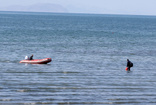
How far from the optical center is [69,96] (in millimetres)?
30391

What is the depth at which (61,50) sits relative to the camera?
65812mm

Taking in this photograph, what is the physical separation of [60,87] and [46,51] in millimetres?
30147

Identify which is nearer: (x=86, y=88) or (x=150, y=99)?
(x=150, y=99)

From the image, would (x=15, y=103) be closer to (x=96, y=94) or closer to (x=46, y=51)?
(x=96, y=94)

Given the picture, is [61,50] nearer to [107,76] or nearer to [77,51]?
[77,51]

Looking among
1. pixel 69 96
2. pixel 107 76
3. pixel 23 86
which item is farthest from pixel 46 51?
pixel 69 96

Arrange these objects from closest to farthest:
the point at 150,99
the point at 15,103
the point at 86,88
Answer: the point at 15,103 → the point at 150,99 → the point at 86,88

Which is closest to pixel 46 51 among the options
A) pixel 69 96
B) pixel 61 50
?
pixel 61 50

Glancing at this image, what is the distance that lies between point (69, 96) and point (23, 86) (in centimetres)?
573

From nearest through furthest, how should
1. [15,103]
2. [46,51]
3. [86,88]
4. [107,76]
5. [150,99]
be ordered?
[15,103]
[150,99]
[86,88]
[107,76]
[46,51]

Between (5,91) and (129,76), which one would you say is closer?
(5,91)

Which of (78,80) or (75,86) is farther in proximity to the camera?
(78,80)

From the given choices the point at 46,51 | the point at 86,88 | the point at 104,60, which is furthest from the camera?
the point at 46,51

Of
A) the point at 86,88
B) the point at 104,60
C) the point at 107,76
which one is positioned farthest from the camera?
the point at 104,60
